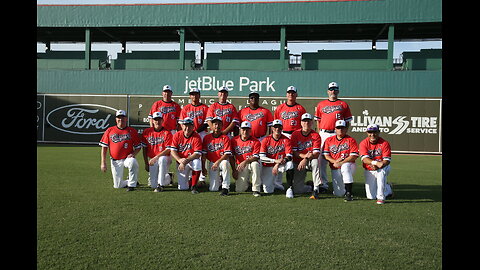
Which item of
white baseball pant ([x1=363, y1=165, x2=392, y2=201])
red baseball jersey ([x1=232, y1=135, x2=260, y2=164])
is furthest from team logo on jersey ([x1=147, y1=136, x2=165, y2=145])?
white baseball pant ([x1=363, y1=165, x2=392, y2=201])

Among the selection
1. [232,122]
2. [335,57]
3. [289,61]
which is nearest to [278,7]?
[289,61]

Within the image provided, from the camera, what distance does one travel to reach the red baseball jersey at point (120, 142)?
729cm

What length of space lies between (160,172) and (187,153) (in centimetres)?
66

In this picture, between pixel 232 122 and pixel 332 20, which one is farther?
pixel 332 20

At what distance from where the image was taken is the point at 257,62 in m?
20.9

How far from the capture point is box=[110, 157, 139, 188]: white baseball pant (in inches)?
269

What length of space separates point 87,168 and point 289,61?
15.6 m

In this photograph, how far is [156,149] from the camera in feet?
24.0

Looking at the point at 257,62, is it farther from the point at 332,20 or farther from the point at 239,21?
the point at 332,20

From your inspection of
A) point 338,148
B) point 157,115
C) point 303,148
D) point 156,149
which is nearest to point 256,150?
point 303,148

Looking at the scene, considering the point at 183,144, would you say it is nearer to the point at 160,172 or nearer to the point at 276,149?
the point at 160,172

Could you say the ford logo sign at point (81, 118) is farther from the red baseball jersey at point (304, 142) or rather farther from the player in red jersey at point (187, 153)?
the red baseball jersey at point (304, 142)

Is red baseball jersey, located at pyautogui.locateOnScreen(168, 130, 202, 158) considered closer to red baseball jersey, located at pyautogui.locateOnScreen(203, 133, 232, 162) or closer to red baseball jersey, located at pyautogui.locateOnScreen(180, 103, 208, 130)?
red baseball jersey, located at pyautogui.locateOnScreen(203, 133, 232, 162)
